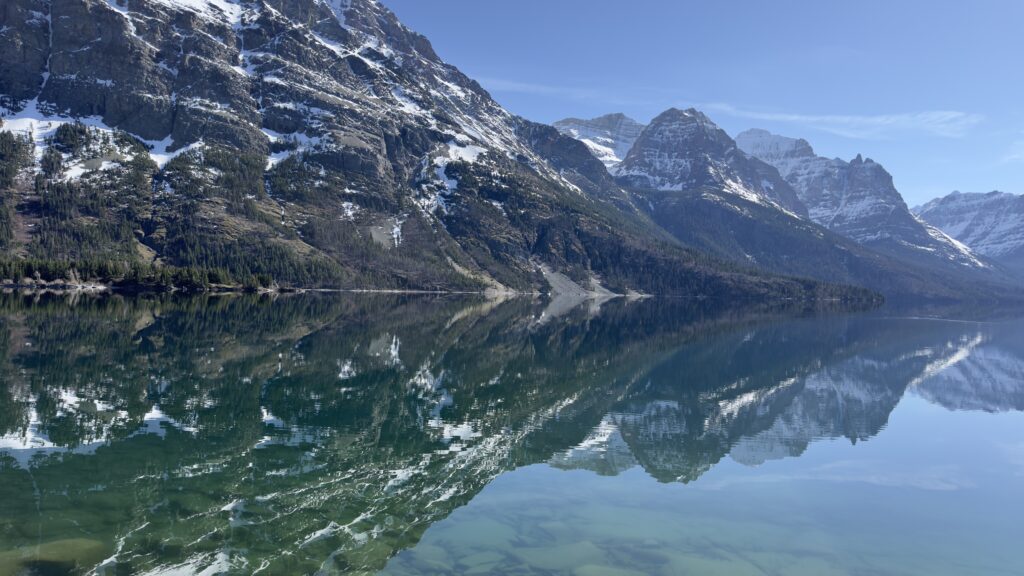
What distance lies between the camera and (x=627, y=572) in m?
24.7

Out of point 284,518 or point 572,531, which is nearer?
point 284,518

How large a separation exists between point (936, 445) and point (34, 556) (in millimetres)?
59726

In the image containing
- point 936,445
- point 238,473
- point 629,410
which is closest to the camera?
point 238,473

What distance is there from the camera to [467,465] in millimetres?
37469

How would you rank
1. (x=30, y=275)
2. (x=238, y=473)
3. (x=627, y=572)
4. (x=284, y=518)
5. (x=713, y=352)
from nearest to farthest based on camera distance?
(x=627, y=572)
(x=284, y=518)
(x=238, y=473)
(x=713, y=352)
(x=30, y=275)

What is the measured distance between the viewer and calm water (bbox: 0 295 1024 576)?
25.2 m

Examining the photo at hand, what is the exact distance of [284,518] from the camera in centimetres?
2684

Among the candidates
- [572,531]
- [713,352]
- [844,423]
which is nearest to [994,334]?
[713,352]

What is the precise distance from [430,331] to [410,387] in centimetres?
5235

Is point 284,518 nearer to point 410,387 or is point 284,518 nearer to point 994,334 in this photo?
point 410,387

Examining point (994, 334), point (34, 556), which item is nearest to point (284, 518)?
point (34, 556)

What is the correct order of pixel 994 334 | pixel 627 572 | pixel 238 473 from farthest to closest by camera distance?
pixel 994 334 < pixel 238 473 < pixel 627 572

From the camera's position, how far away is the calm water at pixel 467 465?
25.2 m

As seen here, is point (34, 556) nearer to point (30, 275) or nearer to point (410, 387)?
point (410, 387)
